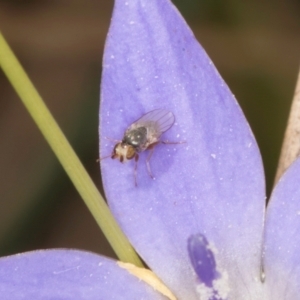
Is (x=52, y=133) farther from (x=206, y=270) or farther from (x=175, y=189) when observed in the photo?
(x=206, y=270)

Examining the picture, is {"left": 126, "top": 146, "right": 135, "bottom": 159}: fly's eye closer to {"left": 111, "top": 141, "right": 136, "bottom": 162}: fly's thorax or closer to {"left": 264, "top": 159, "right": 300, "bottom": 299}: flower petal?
{"left": 111, "top": 141, "right": 136, "bottom": 162}: fly's thorax

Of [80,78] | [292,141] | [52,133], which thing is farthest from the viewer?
[80,78]

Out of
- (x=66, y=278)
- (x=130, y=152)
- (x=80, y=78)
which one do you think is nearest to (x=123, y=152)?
(x=130, y=152)

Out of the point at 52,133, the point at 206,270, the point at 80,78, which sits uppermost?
the point at 52,133

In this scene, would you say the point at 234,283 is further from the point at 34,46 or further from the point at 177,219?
the point at 34,46

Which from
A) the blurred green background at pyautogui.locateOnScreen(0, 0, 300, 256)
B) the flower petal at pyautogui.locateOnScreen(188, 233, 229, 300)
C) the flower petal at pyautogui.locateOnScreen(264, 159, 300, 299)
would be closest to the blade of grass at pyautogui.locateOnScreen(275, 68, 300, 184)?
the flower petal at pyautogui.locateOnScreen(264, 159, 300, 299)

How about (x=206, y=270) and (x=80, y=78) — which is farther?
(x=80, y=78)

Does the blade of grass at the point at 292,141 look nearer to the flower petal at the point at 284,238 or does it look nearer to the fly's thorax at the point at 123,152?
the flower petal at the point at 284,238
